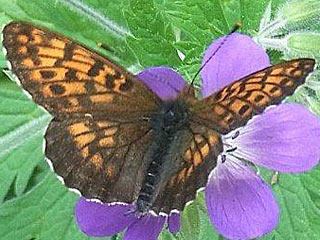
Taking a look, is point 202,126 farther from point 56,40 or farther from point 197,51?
point 197,51

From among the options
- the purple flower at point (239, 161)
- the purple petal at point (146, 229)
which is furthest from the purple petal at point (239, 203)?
the purple petal at point (146, 229)

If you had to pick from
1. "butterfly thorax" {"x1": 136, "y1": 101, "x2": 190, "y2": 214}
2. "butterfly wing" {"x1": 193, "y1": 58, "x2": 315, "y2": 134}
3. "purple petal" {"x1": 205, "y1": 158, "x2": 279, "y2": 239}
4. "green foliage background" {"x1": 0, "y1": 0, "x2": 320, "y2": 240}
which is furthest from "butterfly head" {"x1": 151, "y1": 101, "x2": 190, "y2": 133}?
"green foliage background" {"x1": 0, "y1": 0, "x2": 320, "y2": 240}

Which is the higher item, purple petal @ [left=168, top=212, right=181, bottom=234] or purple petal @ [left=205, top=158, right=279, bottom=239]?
purple petal @ [left=205, top=158, right=279, bottom=239]

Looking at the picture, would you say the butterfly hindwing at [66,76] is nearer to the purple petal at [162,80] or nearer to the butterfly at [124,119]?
the butterfly at [124,119]

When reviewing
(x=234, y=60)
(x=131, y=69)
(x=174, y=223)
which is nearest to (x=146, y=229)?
(x=174, y=223)

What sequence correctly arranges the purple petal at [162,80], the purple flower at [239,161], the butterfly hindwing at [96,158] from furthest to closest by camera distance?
the purple petal at [162,80] → the purple flower at [239,161] → the butterfly hindwing at [96,158]

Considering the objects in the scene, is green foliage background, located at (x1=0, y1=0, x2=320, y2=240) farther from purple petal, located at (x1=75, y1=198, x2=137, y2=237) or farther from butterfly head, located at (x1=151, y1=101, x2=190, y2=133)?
butterfly head, located at (x1=151, y1=101, x2=190, y2=133)

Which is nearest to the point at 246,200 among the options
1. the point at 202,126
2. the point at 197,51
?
the point at 202,126
